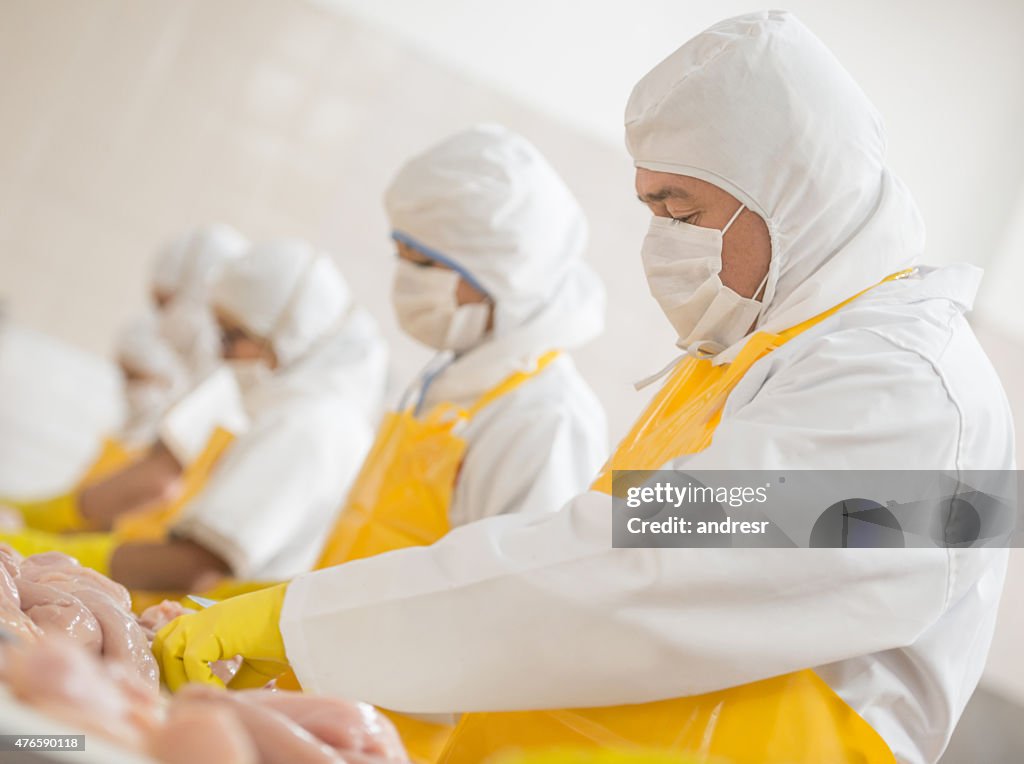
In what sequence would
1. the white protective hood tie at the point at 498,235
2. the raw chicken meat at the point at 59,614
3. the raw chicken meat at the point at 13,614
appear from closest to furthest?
the raw chicken meat at the point at 13,614 → the raw chicken meat at the point at 59,614 → the white protective hood tie at the point at 498,235

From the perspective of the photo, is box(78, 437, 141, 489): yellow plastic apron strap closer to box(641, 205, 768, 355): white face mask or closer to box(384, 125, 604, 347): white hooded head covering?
box(384, 125, 604, 347): white hooded head covering

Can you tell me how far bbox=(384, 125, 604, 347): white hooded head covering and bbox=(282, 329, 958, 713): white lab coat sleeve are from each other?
128cm

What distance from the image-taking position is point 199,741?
91cm

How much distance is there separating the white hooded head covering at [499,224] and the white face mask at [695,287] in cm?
97

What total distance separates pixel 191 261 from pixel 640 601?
4997 millimetres

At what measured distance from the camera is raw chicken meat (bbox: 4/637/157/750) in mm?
905

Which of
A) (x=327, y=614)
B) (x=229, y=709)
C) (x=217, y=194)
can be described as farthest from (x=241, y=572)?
(x=217, y=194)

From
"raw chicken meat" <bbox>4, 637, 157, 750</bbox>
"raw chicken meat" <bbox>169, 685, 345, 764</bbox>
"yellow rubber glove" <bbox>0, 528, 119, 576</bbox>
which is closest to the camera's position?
"raw chicken meat" <bbox>4, 637, 157, 750</bbox>

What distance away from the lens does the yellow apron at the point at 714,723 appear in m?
1.58

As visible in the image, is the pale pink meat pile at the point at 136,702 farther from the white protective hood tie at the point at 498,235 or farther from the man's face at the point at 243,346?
the man's face at the point at 243,346

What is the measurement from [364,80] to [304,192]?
2.39ft

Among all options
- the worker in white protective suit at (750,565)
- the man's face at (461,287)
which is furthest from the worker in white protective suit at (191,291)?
the worker in white protective suit at (750,565)

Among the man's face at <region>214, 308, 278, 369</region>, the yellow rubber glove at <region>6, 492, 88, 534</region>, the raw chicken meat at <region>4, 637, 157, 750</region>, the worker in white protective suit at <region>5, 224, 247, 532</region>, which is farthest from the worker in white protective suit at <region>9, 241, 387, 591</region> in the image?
the raw chicken meat at <region>4, 637, 157, 750</region>

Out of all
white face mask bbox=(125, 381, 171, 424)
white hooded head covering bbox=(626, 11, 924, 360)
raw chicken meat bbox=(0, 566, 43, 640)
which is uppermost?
white hooded head covering bbox=(626, 11, 924, 360)
